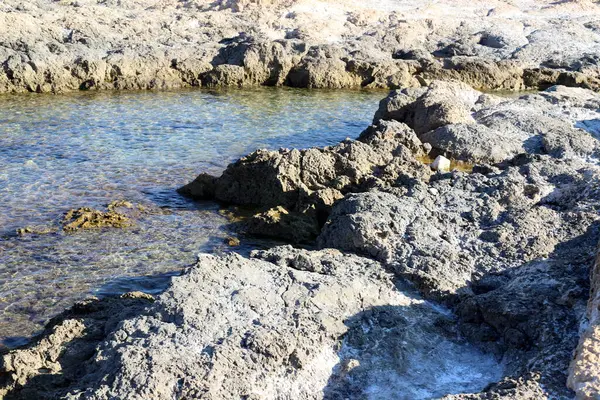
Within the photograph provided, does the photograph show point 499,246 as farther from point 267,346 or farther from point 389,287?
point 267,346

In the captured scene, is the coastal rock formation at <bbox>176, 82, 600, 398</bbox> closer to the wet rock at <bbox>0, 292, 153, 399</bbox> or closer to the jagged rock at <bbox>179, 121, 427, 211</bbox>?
the jagged rock at <bbox>179, 121, 427, 211</bbox>

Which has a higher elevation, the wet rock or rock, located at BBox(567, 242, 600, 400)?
rock, located at BBox(567, 242, 600, 400)

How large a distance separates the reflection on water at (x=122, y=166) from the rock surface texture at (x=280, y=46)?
54.1 inches

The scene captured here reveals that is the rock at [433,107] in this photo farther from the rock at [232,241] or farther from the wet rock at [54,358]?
the wet rock at [54,358]

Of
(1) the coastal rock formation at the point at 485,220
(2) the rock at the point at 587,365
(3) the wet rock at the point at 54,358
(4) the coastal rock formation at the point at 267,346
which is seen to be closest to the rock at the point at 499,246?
(1) the coastal rock formation at the point at 485,220

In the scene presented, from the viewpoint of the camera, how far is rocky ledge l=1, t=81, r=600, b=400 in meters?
5.30

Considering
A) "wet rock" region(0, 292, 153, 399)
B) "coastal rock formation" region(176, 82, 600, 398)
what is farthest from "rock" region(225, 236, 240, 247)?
"wet rock" region(0, 292, 153, 399)

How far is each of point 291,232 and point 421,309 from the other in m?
4.55

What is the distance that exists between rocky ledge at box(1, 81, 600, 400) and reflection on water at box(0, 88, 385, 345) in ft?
7.73

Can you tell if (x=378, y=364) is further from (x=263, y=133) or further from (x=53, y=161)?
(x=263, y=133)

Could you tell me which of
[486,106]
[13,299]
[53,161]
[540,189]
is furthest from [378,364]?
[486,106]

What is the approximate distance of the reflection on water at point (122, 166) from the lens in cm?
932

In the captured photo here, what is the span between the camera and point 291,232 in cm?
1102

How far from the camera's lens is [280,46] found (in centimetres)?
2686
